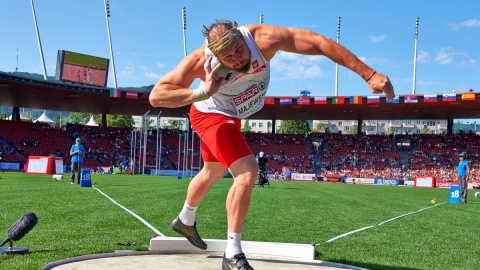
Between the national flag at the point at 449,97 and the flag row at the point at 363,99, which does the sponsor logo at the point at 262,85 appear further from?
the national flag at the point at 449,97

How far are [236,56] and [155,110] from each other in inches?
2143

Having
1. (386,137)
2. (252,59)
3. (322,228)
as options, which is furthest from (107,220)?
(386,137)

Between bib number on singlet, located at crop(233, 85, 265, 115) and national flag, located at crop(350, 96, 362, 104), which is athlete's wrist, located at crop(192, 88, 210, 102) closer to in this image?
bib number on singlet, located at crop(233, 85, 265, 115)

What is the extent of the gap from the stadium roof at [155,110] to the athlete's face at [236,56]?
38.7m

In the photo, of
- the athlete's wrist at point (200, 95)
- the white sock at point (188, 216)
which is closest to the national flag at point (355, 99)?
the white sock at point (188, 216)

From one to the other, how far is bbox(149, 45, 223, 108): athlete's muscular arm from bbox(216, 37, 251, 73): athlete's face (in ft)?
0.35

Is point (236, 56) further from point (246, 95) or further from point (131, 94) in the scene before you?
point (131, 94)

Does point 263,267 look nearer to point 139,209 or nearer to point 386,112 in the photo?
point 139,209

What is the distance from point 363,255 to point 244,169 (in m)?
2.11

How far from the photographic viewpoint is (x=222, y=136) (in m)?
4.28

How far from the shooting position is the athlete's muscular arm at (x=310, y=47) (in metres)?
3.66

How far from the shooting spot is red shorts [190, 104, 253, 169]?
425cm

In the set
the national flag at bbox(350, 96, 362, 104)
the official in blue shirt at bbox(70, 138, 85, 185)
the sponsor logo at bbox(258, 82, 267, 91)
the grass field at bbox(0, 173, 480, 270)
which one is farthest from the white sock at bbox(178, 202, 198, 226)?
the national flag at bbox(350, 96, 362, 104)

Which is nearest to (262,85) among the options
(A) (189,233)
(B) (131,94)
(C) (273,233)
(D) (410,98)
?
(A) (189,233)
